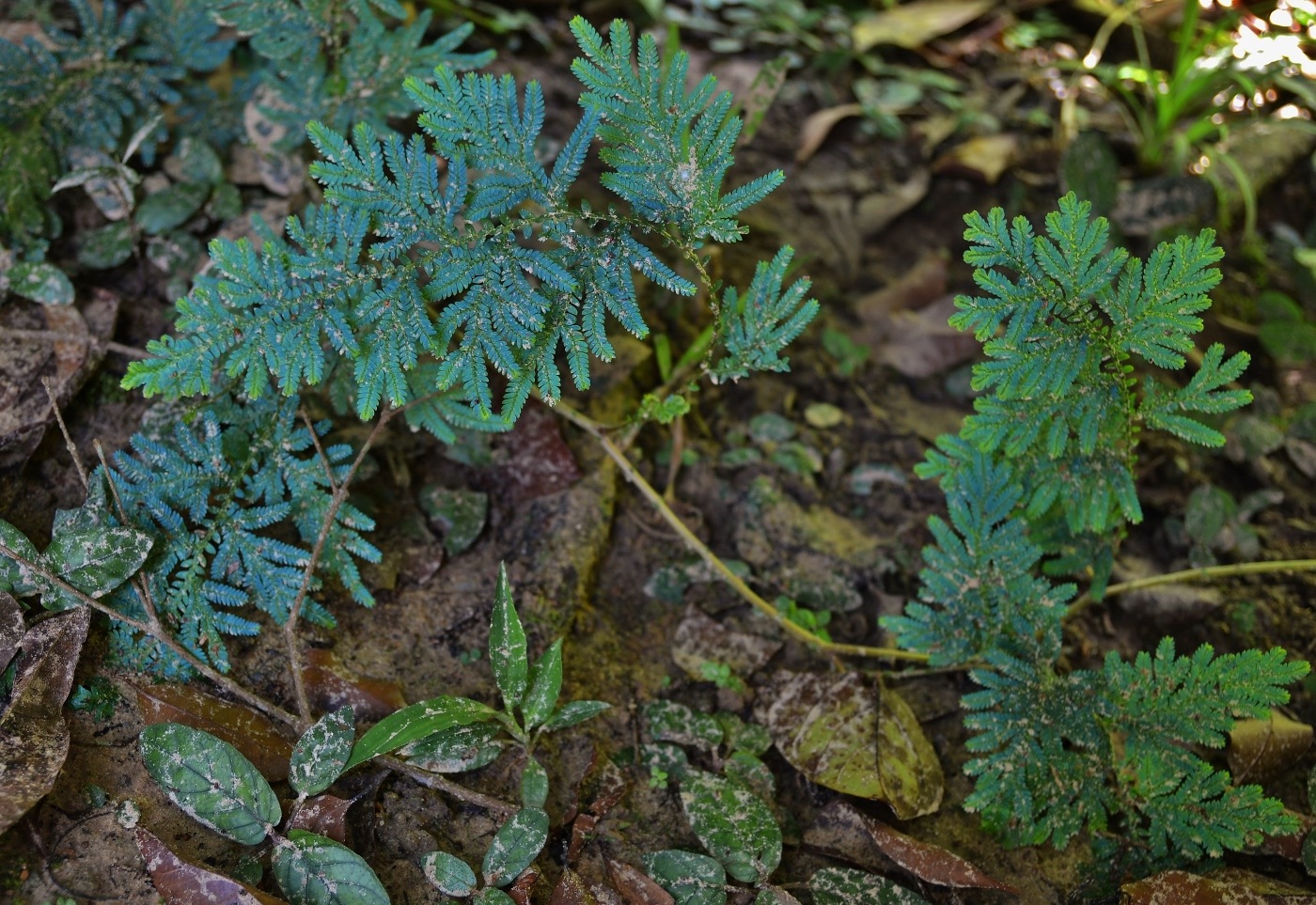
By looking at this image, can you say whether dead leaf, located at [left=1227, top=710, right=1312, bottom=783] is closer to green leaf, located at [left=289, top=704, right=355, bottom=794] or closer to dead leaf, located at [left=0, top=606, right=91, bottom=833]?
green leaf, located at [left=289, top=704, right=355, bottom=794]

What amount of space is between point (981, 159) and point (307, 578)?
2618 millimetres

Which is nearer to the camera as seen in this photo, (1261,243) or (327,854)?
(327,854)

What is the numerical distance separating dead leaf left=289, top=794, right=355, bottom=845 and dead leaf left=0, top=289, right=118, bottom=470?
3.18 feet

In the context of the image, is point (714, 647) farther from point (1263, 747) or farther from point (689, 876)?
point (1263, 747)

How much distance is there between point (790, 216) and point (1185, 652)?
5.69 feet

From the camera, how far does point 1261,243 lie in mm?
3354

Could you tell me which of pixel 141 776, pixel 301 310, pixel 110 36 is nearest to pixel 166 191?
pixel 110 36

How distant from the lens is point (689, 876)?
173cm

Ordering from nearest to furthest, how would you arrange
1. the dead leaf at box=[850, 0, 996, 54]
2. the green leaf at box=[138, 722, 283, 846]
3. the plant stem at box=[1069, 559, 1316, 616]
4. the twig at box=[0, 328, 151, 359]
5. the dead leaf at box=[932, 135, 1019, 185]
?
the green leaf at box=[138, 722, 283, 846] → the twig at box=[0, 328, 151, 359] → the plant stem at box=[1069, 559, 1316, 616] → the dead leaf at box=[932, 135, 1019, 185] → the dead leaf at box=[850, 0, 996, 54]

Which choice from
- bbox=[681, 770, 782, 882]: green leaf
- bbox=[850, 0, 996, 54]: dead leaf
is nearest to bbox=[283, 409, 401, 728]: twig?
bbox=[681, 770, 782, 882]: green leaf

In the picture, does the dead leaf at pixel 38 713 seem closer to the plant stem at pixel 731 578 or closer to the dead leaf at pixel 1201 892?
the plant stem at pixel 731 578

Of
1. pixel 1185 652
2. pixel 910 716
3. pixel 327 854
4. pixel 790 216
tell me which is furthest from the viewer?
pixel 790 216

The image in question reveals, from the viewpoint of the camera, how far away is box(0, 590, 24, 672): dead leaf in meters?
1.69

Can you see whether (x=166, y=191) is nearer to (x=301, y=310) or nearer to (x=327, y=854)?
(x=301, y=310)
